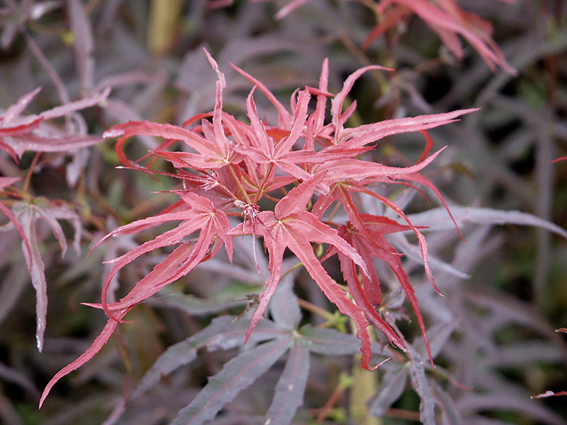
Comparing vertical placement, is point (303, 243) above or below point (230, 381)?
above

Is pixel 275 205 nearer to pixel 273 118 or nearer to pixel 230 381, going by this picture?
pixel 230 381

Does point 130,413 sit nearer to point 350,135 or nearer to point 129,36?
point 350,135

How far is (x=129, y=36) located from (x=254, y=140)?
2.85 ft

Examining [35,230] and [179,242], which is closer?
[179,242]

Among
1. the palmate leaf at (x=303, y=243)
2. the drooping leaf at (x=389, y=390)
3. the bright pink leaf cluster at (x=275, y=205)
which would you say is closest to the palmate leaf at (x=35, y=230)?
the bright pink leaf cluster at (x=275, y=205)

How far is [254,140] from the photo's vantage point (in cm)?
37

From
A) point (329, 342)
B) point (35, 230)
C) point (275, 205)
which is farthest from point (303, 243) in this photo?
point (35, 230)

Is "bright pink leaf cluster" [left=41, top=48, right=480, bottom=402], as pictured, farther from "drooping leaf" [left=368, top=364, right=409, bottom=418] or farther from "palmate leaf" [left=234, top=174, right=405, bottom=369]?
"drooping leaf" [left=368, top=364, right=409, bottom=418]

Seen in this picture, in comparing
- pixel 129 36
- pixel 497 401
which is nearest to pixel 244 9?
pixel 129 36

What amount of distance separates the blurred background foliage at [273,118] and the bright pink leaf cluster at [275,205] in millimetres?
286

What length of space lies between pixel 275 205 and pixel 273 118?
1.25 feet

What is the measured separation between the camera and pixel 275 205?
1.21 ft

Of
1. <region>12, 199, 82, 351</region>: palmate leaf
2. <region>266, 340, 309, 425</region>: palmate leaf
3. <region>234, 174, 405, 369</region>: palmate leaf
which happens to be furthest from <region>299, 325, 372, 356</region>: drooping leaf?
<region>12, 199, 82, 351</region>: palmate leaf

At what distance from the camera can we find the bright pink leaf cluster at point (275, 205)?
34 cm
